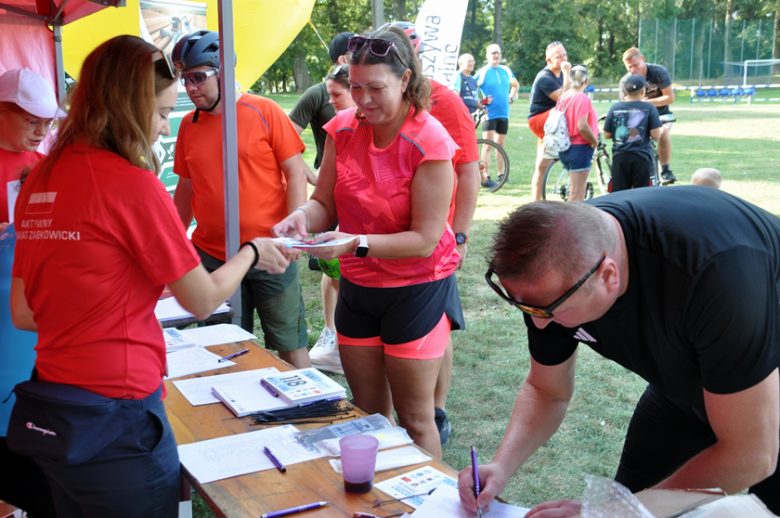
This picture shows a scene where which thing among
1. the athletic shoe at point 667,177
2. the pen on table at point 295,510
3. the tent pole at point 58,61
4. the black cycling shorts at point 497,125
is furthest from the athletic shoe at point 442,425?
the black cycling shorts at point 497,125

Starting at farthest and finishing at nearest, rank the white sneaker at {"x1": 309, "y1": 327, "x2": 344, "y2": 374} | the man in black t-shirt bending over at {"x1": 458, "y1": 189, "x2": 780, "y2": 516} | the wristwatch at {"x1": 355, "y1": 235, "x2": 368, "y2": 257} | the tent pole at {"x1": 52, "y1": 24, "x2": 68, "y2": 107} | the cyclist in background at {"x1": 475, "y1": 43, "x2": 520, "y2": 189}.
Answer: the cyclist in background at {"x1": 475, "y1": 43, "x2": 520, "y2": 189}, the tent pole at {"x1": 52, "y1": 24, "x2": 68, "y2": 107}, the white sneaker at {"x1": 309, "y1": 327, "x2": 344, "y2": 374}, the wristwatch at {"x1": 355, "y1": 235, "x2": 368, "y2": 257}, the man in black t-shirt bending over at {"x1": 458, "y1": 189, "x2": 780, "y2": 516}

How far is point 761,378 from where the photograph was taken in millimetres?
1230

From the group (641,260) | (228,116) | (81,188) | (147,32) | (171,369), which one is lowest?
(171,369)

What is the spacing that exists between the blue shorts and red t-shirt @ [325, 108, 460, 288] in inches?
210

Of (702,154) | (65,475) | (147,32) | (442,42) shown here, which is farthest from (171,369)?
(702,154)

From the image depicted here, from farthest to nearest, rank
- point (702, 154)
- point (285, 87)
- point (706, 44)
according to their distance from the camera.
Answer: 1. point (285, 87)
2. point (706, 44)
3. point (702, 154)

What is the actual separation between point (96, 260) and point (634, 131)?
608 centimetres

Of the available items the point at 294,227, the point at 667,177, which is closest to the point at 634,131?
the point at 667,177

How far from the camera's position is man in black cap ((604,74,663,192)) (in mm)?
6441

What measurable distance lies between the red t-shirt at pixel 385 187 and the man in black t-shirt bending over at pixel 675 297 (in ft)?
2.27

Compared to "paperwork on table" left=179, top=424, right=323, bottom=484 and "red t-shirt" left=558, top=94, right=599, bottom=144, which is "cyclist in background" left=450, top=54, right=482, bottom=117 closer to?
"red t-shirt" left=558, top=94, right=599, bottom=144

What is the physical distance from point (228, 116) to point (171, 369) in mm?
1123

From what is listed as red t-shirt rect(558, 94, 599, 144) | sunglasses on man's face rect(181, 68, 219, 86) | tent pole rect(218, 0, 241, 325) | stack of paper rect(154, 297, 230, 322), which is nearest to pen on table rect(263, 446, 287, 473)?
stack of paper rect(154, 297, 230, 322)

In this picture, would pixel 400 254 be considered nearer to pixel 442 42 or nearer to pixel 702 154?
pixel 442 42
